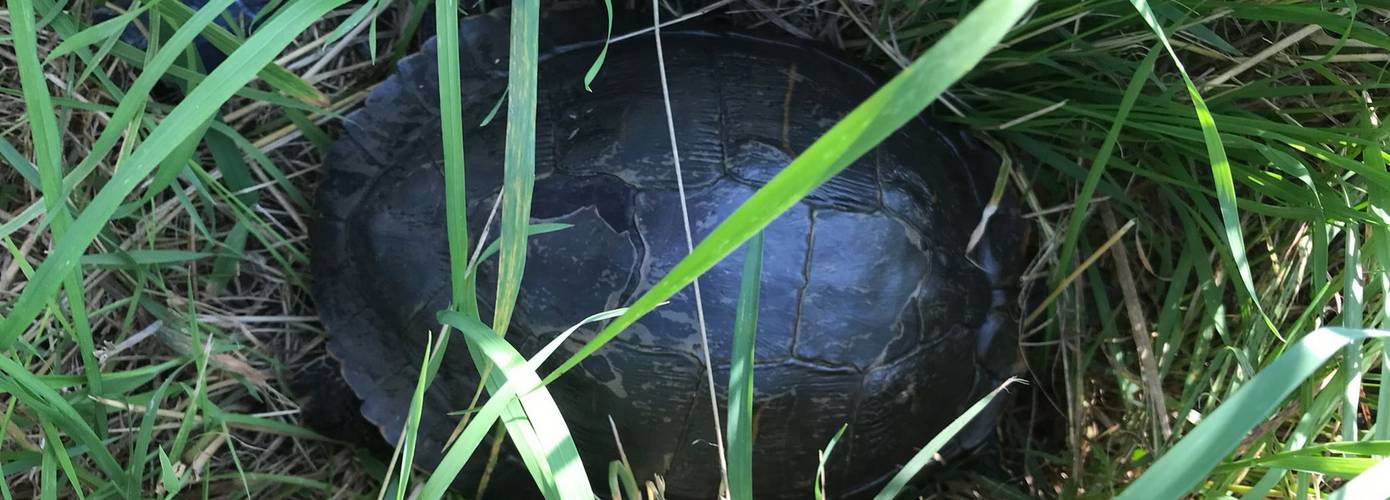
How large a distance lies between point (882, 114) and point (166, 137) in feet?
2.19

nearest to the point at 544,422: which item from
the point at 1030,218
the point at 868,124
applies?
the point at 868,124

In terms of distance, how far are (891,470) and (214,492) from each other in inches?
40.2

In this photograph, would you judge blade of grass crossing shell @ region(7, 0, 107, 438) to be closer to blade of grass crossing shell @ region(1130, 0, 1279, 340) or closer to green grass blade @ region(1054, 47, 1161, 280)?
blade of grass crossing shell @ region(1130, 0, 1279, 340)

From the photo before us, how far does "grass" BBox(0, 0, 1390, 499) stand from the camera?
1.00 meters

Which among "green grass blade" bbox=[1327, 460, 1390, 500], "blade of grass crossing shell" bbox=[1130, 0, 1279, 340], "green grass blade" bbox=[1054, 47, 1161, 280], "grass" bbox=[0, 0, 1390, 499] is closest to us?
"green grass blade" bbox=[1327, 460, 1390, 500]

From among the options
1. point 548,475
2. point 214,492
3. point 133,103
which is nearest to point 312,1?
point 133,103

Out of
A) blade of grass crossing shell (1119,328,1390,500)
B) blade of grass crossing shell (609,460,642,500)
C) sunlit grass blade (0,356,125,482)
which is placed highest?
blade of grass crossing shell (1119,328,1390,500)

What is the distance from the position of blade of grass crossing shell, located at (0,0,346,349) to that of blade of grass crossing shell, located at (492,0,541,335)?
20cm

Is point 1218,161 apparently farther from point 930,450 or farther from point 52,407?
point 52,407

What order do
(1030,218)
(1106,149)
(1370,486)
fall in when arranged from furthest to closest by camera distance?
(1030,218), (1106,149), (1370,486)

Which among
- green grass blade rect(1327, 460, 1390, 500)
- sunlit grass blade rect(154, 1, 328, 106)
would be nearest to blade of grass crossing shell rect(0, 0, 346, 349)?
sunlit grass blade rect(154, 1, 328, 106)

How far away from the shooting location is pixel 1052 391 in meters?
1.54

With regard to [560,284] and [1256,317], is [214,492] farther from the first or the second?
[1256,317]

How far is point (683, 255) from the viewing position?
1087 mm
